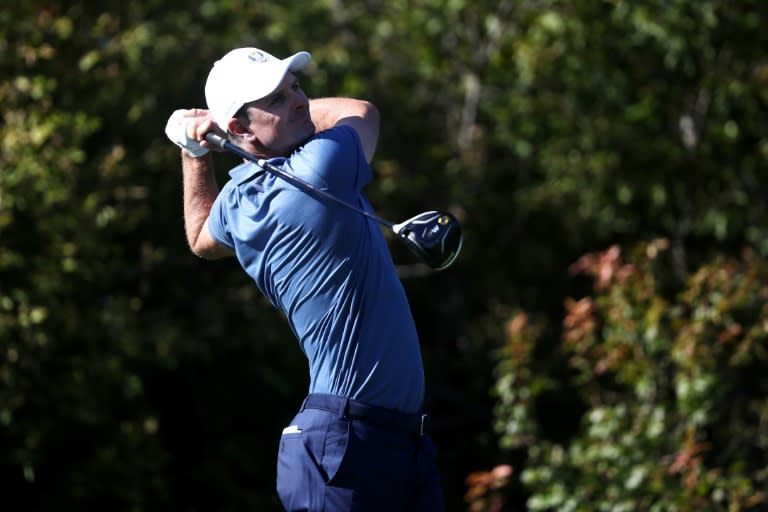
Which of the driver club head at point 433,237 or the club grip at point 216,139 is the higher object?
the club grip at point 216,139

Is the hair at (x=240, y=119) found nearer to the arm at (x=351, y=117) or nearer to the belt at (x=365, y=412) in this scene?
the arm at (x=351, y=117)

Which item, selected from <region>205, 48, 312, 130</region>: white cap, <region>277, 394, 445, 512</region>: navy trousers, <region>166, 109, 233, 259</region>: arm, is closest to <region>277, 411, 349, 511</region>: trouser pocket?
<region>277, 394, 445, 512</region>: navy trousers

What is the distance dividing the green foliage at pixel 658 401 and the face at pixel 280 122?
3.20 meters

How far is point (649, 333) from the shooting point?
677 centimetres

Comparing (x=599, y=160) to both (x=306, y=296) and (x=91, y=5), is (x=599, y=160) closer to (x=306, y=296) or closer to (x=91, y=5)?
(x=91, y=5)

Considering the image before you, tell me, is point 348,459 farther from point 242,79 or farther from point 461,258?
Result: point 461,258

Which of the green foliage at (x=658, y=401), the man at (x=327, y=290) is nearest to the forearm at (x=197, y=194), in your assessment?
the man at (x=327, y=290)

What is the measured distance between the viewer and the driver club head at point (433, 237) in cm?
372

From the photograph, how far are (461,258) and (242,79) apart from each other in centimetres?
563

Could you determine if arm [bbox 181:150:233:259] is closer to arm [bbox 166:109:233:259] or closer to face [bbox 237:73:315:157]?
arm [bbox 166:109:233:259]

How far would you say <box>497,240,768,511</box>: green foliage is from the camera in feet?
21.1

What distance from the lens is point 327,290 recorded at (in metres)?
3.74

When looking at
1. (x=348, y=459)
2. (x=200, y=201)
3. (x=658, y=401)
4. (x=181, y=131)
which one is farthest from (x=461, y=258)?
(x=348, y=459)

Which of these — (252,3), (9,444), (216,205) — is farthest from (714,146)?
(216,205)
